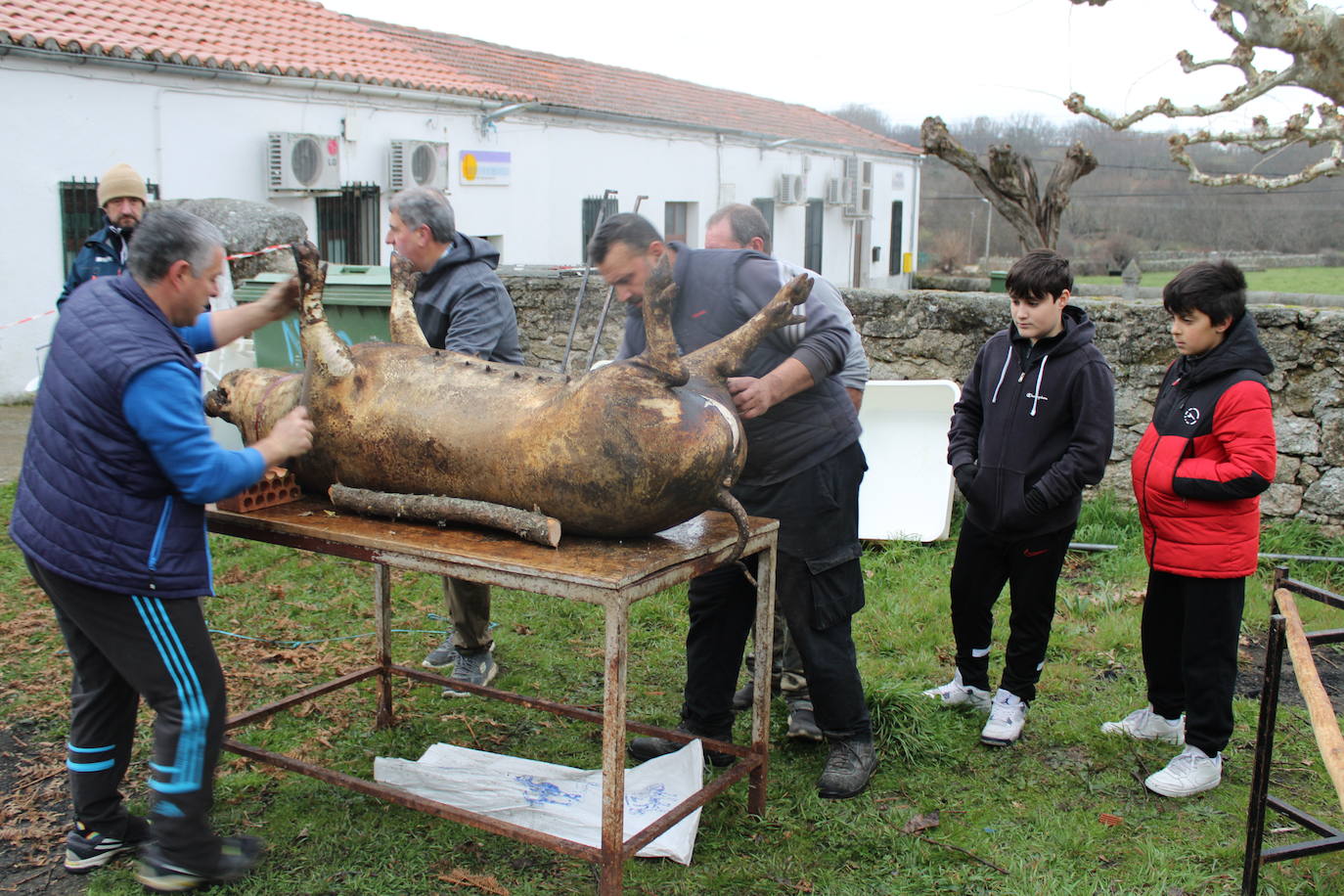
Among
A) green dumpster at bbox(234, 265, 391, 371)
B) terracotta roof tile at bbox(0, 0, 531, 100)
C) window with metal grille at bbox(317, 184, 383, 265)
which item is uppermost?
terracotta roof tile at bbox(0, 0, 531, 100)

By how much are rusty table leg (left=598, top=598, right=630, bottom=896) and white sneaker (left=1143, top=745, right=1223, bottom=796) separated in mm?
1743

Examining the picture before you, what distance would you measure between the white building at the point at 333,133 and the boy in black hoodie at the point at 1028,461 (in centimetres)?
954

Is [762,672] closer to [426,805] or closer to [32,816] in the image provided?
[426,805]

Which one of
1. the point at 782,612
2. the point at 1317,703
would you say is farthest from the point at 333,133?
the point at 1317,703

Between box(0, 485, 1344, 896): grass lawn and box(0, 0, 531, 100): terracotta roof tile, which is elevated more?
box(0, 0, 531, 100): terracotta roof tile

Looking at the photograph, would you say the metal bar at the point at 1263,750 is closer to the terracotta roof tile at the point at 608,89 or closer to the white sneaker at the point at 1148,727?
the white sneaker at the point at 1148,727

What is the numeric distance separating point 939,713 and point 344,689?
2.26 m

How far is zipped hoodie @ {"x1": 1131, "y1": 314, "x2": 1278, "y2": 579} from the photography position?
3078 millimetres

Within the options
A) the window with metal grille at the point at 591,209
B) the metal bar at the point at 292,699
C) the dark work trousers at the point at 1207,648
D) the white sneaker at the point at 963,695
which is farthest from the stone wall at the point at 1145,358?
the window with metal grille at the point at 591,209

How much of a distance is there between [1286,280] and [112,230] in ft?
126

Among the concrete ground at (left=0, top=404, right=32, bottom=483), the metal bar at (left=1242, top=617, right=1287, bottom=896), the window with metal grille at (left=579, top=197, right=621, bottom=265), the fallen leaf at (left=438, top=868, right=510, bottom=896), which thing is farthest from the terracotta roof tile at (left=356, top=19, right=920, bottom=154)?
the metal bar at (left=1242, top=617, right=1287, bottom=896)

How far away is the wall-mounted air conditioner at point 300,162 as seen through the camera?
12.0 metres

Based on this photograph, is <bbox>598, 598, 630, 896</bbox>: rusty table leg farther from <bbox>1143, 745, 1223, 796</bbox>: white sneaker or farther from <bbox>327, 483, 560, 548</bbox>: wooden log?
<bbox>1143, 745, 1223, 796</bbox>: white sneaker

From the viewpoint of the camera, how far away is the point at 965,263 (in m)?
40.3
